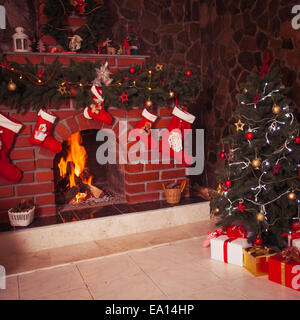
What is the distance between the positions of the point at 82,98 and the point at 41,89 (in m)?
0.33

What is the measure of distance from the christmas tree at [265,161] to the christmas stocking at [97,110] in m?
1.12

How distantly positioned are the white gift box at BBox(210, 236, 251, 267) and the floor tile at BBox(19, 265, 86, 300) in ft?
3.21

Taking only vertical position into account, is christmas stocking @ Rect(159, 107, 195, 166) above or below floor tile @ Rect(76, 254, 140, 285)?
above

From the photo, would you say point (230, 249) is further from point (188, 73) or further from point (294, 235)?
point (188, 73)

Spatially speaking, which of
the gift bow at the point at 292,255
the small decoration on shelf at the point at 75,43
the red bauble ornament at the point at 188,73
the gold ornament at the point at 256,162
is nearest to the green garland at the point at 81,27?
the small decoration on shelf at the point at 75,43

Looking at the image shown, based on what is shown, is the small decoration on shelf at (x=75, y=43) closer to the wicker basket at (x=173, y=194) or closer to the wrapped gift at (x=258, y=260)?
the wicker basket at (x=173, y=194)

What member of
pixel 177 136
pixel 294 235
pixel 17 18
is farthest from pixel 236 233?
pixel 17 18

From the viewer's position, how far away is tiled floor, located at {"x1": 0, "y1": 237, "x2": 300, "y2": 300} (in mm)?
2199

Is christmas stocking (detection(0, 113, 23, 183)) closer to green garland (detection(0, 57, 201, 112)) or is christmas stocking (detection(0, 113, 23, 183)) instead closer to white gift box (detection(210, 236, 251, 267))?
green garland (detection(0, 57, 201, 112))

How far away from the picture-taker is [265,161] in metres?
2.58

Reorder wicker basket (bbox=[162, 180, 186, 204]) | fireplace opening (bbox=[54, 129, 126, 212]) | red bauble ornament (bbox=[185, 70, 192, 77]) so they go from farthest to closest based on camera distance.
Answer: fireplace opening (bbox=[54, 129, 126, 212]) → wicker basket (bbox=[162, 180, 186, 204]) → red bauble ornament (bbox=[185, 70, 192, 77])

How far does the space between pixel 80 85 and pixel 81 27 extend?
80cm

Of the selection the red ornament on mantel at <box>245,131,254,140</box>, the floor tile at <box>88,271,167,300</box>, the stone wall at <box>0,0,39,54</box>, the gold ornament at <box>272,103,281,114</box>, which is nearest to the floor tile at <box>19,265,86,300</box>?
the floor tile at <box>88,271,167,300</box>
